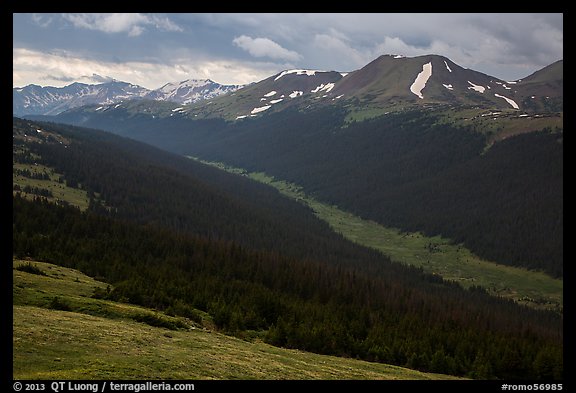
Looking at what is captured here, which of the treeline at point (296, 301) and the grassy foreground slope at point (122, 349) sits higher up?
the grassy foreground slope at point (122, 349)

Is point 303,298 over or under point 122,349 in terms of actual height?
under

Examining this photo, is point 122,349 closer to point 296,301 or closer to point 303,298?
point 296,301

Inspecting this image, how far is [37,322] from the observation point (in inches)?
1256

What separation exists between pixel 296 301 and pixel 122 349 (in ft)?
186

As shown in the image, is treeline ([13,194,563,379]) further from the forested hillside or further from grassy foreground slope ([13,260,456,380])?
grassy foreground slope ([13,260,456,380])

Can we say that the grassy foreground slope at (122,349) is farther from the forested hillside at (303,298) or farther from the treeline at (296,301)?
the forested hillside at (303,298)

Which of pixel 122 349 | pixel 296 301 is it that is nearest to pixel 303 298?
pixel 296 301

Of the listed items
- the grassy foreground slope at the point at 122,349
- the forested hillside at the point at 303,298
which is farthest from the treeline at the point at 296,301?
the grassy foreground slope at the point at 122,349

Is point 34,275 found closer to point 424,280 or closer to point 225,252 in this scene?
point 225,252

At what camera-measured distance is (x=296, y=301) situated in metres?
83.8

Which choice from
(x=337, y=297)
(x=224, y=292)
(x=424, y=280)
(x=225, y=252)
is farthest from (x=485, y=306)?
(x=224, y=292)

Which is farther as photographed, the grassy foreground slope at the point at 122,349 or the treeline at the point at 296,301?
the treeline at the point at 296,301

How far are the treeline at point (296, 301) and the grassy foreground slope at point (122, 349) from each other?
10714 millimetres

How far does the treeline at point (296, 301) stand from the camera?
2215 inches
